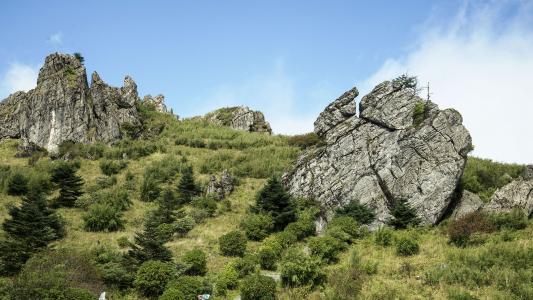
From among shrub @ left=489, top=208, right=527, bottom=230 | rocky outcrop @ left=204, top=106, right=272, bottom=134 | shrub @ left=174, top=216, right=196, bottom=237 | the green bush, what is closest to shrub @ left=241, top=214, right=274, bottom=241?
shrub @ left=174, top=216, right=196, bottom=237

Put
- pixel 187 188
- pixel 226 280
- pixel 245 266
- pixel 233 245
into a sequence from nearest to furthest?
pixel 226 280 → pixel 245 266 → pixel 233 245 → pixel 187 188

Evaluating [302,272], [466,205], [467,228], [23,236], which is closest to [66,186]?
[23,236]

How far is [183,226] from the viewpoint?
109 ft

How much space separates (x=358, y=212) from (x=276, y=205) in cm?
634

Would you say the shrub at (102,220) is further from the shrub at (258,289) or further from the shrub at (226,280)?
the shrub at (258,289)

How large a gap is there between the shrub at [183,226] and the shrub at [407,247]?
15.3 m

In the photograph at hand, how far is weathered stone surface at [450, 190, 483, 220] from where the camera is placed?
31.8m

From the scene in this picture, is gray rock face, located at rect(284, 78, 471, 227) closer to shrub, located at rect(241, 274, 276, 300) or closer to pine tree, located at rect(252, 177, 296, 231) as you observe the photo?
pine tree, located at rect(252, 177, 296, 231)

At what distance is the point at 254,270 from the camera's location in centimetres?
2544

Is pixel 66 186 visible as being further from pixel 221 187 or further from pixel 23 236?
pixel 23 236

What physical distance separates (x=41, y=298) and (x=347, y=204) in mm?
22186

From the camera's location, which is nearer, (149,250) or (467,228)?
(149,250)

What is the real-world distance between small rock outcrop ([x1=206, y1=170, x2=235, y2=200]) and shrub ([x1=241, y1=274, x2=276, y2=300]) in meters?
20.2

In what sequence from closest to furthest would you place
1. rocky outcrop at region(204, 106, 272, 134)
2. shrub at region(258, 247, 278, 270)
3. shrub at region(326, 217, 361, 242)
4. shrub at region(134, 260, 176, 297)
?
shrub at region(134, 260, 176, 297), shrub at region(258, 247, 278, 270), shrub at region(326, 217, 361, 242), rocky outcrop at region(204, 106, 272, 134)
